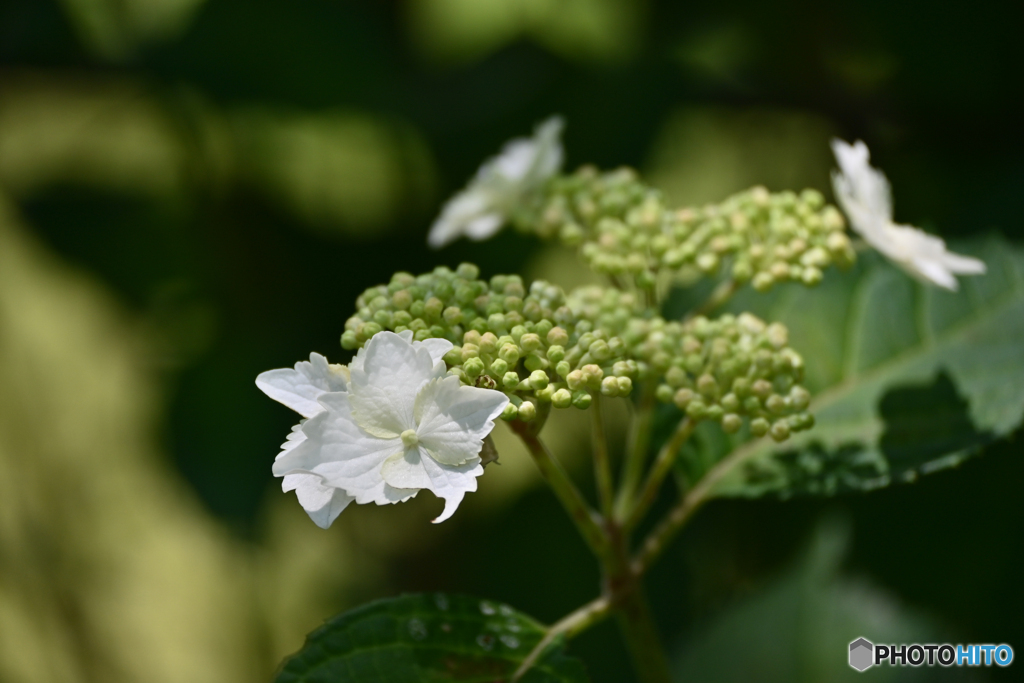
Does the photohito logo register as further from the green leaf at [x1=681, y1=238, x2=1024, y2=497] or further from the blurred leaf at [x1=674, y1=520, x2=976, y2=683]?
the green leaf at [x1=681, y1=238, x2=1024, y2=497]

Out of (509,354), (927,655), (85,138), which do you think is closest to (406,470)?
(509,354)

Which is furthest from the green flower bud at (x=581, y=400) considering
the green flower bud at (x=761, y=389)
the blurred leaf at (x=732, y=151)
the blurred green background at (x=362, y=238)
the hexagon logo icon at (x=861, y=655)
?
the blurred leaf at (x=732, y=151)

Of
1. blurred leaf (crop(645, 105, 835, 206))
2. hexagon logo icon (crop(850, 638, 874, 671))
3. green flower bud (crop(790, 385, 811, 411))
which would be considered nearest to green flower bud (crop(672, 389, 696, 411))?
green flower bud (crop(790, 385, 811, 411))

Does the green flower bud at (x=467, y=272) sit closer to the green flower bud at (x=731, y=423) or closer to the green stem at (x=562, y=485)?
the green stem at (x=562, y=485)

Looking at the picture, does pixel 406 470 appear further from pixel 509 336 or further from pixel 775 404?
pixel 775 404

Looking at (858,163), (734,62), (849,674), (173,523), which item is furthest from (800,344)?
(173,523)

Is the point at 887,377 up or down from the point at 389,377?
up
